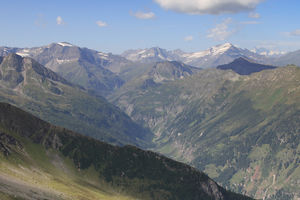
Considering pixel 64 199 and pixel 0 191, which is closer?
pixel 0 191

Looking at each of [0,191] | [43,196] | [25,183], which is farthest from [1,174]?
[0,191]

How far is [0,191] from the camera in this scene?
14912 centimetres

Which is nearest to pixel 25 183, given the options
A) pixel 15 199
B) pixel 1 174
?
pixel 1 174

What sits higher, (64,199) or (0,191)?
(0,191)

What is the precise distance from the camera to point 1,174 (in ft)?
638

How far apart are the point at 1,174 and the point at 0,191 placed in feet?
161

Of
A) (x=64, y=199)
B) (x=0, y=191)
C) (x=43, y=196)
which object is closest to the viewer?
(x=0, y=191)

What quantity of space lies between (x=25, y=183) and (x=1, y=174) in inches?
547

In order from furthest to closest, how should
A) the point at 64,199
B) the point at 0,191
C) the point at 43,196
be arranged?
the point at 64,199, the point at 43,196, the point at 0,191

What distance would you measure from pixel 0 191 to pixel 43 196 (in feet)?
123

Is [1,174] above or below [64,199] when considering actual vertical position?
above

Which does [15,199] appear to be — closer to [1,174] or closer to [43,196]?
[43,196]

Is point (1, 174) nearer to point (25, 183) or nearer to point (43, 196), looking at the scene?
point (25, 183)

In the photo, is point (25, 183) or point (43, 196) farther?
point (25, 183)
